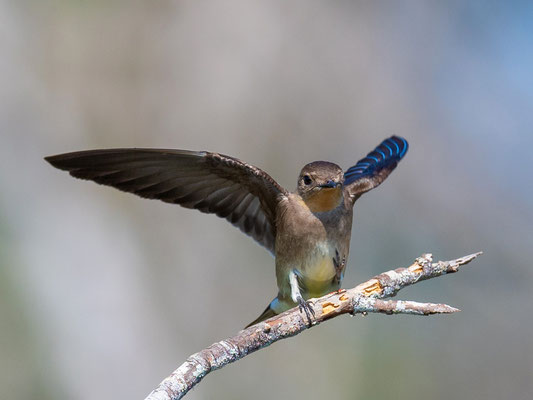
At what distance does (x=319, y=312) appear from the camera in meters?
4.06

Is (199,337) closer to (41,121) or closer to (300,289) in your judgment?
(41,121)

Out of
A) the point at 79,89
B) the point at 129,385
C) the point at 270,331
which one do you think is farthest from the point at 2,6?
the point at 270,331

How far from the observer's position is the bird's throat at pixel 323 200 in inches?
198

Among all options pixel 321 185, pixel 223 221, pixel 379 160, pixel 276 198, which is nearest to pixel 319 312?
pixel 321 185

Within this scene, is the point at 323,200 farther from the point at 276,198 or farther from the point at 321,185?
the point at 276,198

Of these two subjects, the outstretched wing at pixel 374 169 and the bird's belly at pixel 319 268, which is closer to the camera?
the bird's belly at pixel 319 268

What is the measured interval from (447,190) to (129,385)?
4053 millimetres

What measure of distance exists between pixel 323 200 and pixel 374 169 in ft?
3.48

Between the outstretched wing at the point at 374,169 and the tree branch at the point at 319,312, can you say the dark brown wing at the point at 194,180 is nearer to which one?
the outstretched wing at the point at 374,169

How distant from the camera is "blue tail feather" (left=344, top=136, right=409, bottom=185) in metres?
5.98

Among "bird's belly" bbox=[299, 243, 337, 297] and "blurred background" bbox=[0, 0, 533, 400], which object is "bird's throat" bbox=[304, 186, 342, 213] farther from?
"blurred background" bbox=[0, 0, 533, 400]

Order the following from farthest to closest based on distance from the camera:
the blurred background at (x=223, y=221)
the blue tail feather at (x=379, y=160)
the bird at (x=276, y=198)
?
the blurred background at (x=223, y=221)
the blue tail feather at (x=379, y=160)
the bird at (x=276, y=198)

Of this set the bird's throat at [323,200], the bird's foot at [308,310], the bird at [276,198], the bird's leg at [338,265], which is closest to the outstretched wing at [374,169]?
the bird at [276,198]

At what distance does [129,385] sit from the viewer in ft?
28.2
